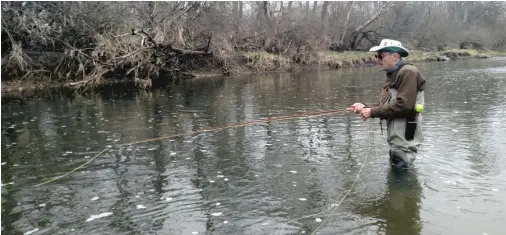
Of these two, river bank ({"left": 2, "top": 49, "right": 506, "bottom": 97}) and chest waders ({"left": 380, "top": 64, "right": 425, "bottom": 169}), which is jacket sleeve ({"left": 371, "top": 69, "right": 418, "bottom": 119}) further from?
river bank ({"left": 2, "top": 49, "right": 506, "bottom": 97})

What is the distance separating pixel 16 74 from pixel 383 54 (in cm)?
2274

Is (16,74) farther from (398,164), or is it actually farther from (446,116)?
(398,164)

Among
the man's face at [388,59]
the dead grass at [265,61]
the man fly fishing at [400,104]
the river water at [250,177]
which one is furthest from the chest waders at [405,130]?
the dead grass at [265,61]

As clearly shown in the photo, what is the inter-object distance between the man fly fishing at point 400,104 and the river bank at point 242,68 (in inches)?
713

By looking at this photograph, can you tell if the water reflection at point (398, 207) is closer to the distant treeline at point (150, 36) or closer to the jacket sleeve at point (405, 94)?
the jacket sleeve at point (405, 94)

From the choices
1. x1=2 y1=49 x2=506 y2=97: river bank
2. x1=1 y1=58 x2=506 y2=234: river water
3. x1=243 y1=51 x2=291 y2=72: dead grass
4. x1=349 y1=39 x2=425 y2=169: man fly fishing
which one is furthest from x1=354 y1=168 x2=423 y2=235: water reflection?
x1=243 y1=51 x2=291 y2=72: dead grass

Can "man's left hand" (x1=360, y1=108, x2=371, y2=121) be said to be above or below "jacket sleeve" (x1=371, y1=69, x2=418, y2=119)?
below

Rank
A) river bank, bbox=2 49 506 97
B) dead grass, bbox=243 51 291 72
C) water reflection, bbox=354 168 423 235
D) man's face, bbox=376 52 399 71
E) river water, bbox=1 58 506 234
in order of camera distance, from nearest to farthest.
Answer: water reflection, bbox=354 168 423 235 → river water, bbox=1 58 506 234 → man's face, bbox=376 52 399 71 → river bank, bbox=2 49 506 97 → dead grass, bbox=243 51 291 72

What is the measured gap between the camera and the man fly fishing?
239 inches

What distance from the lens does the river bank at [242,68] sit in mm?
23281

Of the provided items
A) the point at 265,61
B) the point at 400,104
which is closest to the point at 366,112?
the point at 400,104

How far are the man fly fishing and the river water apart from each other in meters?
0.56

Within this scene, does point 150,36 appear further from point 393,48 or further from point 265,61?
point 393,48

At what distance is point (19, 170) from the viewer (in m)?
7.86
